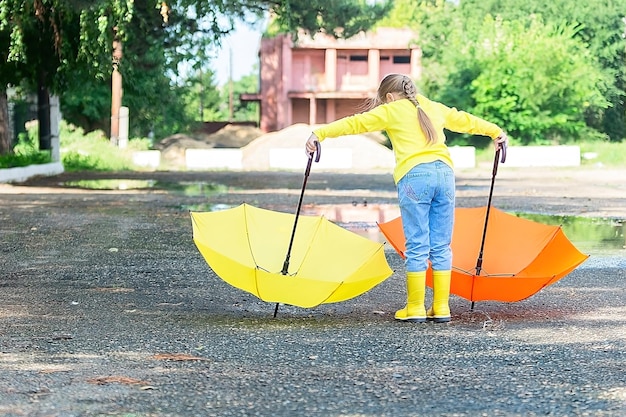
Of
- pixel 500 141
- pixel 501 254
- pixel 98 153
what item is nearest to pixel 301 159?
pixel 98 153

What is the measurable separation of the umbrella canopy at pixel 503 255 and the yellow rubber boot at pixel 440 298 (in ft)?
0.73

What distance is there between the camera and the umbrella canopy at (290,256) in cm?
718

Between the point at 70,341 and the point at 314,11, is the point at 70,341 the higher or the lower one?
the lower one

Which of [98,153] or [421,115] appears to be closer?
[421,115]

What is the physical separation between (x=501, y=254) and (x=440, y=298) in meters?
0.96

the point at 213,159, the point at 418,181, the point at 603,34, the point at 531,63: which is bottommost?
the point at 213,159

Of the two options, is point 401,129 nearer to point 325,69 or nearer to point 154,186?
point 154,186

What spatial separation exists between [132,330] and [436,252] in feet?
6.36

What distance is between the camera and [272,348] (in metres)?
6.32

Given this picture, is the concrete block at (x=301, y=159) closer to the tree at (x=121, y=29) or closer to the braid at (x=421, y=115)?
the tree at (x=121, y=29)

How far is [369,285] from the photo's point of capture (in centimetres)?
748

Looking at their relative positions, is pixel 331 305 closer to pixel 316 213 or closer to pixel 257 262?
pixel 257 262

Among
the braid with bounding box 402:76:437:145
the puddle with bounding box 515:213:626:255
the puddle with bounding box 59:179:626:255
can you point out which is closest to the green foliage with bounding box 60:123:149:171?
the puddle with bounding box 59:179:626:255

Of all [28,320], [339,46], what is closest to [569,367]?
[28,320]
